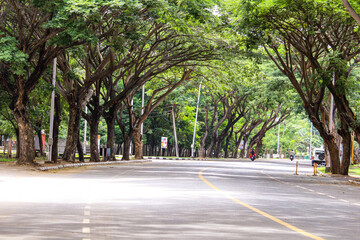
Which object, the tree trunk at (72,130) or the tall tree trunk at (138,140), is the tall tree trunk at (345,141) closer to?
the tree trunk at (72,130)

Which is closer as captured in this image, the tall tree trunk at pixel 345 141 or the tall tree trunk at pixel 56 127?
the tall tree trunk at pixel 345 141

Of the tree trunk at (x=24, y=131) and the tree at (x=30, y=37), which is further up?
the tree at (x=30, y=37)

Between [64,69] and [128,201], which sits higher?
[64,69]

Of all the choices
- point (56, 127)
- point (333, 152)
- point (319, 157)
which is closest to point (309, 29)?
point (333, 152)

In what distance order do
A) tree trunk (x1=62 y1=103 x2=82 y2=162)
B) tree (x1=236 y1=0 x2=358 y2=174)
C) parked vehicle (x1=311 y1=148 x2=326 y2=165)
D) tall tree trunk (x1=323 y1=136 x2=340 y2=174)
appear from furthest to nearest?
parked vehicle (x1=311 y1=148 x2=326 y2=165) → tree trunk (x1=62 y1=103 x2=82 y2=162) → tall tree trunk (x1=323 y1=136 x2=340 y2=174) → tree (x1=236 y1=0 x2=358 y2=174)

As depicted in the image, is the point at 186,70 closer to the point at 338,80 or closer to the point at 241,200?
the point at 338,80

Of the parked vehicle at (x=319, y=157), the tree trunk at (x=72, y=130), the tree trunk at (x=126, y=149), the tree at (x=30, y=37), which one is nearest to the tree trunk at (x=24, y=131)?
the tree at (x=30, y=37)

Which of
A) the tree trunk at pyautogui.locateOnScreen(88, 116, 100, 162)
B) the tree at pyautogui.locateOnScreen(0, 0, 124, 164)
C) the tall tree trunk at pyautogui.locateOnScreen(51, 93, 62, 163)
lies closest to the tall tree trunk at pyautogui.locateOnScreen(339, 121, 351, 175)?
the tree at pyautogui.locateOnScreen(0, 0, 124, 164)

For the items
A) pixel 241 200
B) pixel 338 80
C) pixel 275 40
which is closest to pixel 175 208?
pixel 241 200

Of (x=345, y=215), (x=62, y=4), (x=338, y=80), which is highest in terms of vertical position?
(x=62, y=4)

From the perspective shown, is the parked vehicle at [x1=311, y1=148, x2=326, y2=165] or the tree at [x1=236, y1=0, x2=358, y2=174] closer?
Result: the tree at [x1=236, y1=0, x2=358, y2=174]

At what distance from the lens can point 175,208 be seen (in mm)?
13461

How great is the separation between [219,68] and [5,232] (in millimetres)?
35123

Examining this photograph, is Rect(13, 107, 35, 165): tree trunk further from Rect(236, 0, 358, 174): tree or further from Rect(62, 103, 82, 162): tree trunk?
→ Rect(236, 0, 358, 174): tree
